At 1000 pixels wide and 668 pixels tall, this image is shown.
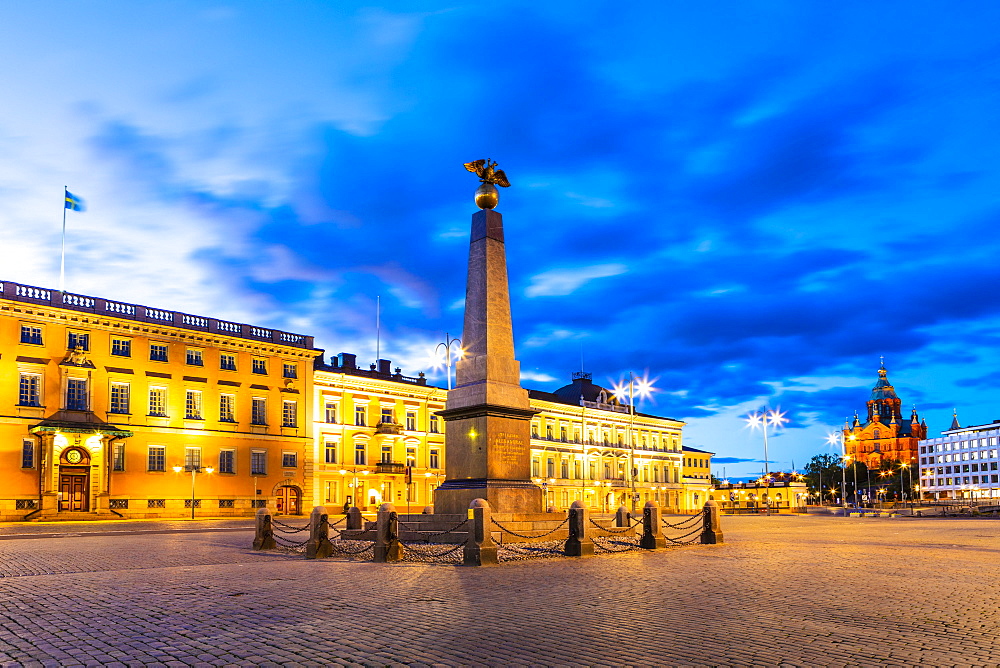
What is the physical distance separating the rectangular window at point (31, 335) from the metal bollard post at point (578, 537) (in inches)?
1641

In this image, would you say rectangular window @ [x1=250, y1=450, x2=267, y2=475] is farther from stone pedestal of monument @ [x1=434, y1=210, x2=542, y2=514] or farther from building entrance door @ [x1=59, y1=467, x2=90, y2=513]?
stone pedestal of monument @ [x1=434, y1=210, x2=542, y2=514]

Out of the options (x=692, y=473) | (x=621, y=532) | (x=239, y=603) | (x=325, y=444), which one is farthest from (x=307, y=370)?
(x=692, y=473)

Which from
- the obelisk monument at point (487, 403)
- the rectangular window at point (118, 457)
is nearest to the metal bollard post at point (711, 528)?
the obelisk monument at point (487, 403)

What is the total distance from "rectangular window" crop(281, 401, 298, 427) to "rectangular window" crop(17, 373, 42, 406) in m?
16.2

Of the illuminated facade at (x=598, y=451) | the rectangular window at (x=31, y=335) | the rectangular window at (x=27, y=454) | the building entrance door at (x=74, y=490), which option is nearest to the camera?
the rectangular window at (x=27, y=454)

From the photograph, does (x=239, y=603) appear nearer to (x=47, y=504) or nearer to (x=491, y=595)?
(x=491, y=595)

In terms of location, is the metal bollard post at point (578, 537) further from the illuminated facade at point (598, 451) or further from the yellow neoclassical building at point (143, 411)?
the illuminated facade at point (598, 451)

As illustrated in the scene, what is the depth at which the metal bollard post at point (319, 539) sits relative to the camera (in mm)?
19328

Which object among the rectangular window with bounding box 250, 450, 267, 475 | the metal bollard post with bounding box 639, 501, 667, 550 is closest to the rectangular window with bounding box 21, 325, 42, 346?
the rectangular window with bounding box 250, 450, 267, 475

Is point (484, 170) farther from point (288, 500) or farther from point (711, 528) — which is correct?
point (288, 500)

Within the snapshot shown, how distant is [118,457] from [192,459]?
4.86 meters

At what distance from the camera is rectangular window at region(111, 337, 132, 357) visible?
51.8m

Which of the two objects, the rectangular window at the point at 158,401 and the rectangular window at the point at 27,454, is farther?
the rectangular window at the point at 158,401

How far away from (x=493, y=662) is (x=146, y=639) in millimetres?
3767
